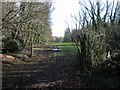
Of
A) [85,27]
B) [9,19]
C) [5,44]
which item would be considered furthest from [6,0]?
[5,44]

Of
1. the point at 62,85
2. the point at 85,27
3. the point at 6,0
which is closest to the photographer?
the point at 62,85

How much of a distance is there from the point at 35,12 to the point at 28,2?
148 cm

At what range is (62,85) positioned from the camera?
1066 centimetres

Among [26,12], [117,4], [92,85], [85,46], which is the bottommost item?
[92,85]

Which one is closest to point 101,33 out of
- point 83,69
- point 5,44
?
point 83,69

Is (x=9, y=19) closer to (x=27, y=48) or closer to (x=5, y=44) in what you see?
(x=5, y=44)

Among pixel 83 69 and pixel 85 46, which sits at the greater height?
pixel 85 46

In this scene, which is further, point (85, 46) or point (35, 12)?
point (35, 12)

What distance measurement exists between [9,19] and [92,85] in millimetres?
9498

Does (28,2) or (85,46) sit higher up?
(28,2)

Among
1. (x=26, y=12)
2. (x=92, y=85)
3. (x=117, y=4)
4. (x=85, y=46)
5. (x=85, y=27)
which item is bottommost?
(x=92, y=85)

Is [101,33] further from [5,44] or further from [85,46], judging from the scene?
[5,44]

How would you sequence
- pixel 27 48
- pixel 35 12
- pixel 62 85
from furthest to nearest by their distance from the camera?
1. pixel 27 48
2. pixel 35 12
3. pixel 62 85

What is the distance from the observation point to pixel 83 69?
14227 mm
